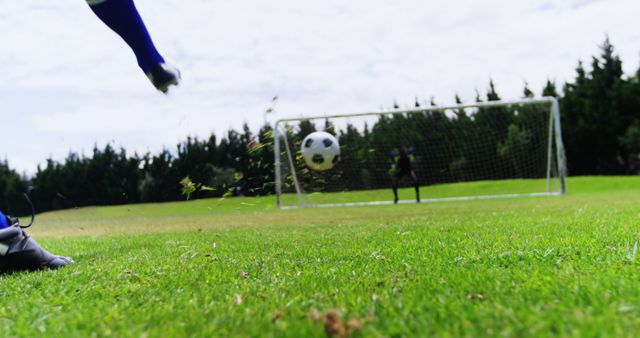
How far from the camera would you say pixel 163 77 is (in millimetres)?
3615

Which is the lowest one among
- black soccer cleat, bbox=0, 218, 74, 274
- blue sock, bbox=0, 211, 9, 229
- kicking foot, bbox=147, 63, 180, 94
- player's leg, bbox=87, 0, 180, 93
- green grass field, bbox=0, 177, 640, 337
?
green grass field, bbox=0, 177, 640, 337

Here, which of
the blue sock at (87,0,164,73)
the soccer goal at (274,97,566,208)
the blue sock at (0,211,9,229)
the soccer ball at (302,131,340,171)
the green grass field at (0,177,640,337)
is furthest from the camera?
the soccer goal at (274,97,566,208)

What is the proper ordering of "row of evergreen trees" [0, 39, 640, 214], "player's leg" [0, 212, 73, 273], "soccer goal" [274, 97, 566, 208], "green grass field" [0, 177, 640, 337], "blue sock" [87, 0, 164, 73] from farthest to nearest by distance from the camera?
"row of evergreen trees" [0, 39, 640, 214] < "soccer goal" [274, 97, 566, 208] < "player's leg" [0, 212, 73, 273] < "blue sock" [87, 0, 164, 73] < "green grass field" [0, 177, 640, 337]

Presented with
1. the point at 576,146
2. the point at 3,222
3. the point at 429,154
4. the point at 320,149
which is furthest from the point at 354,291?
the point at 576,146

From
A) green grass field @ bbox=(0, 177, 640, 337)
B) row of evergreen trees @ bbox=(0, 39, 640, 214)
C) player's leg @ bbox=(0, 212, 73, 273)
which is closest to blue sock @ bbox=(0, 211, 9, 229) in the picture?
player's leg @ bbox=(0, 212, 73, 273)

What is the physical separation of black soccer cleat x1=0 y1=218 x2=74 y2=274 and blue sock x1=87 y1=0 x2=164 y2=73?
146 cm

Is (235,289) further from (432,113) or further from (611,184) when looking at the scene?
(611,184)

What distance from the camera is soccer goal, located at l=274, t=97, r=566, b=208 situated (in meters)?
17.9

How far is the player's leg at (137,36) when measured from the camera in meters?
3.41

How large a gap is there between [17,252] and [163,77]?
5.18ft

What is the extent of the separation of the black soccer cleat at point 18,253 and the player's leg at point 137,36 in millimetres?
1425

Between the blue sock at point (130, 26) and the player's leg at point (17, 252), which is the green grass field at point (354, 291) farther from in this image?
the blue sock at point (130, 26)

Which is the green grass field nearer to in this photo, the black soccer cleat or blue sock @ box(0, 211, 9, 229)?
the black soccer cleat

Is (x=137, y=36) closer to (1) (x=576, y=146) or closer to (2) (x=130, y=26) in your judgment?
(2) (x=130, y=26)
